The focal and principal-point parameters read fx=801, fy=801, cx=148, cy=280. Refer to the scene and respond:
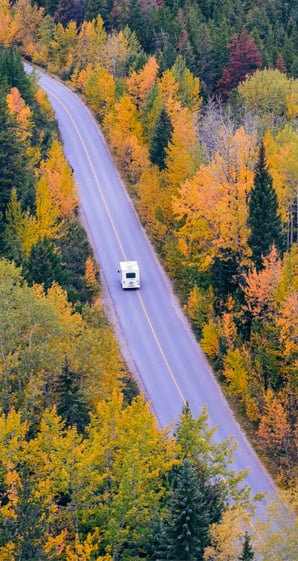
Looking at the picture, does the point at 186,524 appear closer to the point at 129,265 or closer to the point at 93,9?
the point at 129,265

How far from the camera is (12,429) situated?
3431 cm

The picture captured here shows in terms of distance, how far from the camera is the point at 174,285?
201 feet

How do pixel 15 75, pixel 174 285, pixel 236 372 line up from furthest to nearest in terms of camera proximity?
1. pixel 15 75
2. pixel 174 285
3. pixel 236 372

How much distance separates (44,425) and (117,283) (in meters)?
26.7

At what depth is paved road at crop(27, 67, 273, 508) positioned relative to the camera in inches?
1951

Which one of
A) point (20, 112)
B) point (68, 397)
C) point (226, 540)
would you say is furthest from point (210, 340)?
point (20, 112)

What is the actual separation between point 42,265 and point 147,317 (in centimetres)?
1033

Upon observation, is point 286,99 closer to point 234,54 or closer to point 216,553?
point 234,54

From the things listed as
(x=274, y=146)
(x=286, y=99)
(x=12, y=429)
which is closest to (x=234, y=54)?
(x=286, y=99)

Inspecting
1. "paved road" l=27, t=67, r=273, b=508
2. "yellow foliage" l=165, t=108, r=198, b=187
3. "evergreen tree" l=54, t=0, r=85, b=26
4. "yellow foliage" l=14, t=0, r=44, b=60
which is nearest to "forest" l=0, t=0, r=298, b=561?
"yellow foliage" l=165, t=108, r=198, b=187

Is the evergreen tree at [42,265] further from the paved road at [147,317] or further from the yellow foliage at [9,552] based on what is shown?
the yellow foliage at [9,552]

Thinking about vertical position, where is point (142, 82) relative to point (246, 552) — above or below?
above

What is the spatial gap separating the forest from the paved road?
3.19ft

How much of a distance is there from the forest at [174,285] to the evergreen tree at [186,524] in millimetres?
66
